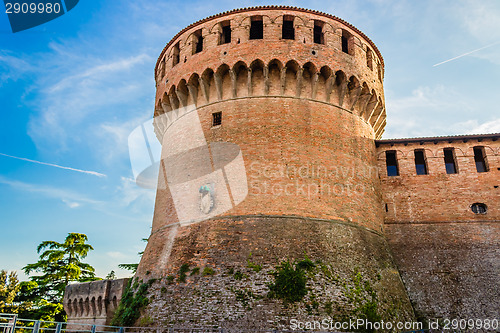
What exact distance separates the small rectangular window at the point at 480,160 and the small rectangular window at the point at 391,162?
133 inches

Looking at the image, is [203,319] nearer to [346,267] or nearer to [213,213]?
[213,213]

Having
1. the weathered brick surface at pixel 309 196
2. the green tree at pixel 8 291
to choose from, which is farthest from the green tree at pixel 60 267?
the weathered brick surface at pixel 309 196

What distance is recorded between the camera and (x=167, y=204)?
1485cm

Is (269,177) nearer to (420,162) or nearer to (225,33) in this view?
(225,33)

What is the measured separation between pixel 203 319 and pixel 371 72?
40.5 ft

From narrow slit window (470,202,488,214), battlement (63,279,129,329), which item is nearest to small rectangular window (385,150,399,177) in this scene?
narrow slit window (470,202,488,214)

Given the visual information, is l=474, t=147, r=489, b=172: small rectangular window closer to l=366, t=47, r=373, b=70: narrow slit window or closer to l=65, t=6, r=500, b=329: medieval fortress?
l=65, t=6, r=500, b=329: medieval fortress

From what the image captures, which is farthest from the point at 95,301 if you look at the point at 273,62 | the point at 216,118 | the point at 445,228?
the point at 445,228

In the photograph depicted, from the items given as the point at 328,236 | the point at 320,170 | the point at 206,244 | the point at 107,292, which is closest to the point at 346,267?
the point at 328,236

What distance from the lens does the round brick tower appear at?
11.4 meters

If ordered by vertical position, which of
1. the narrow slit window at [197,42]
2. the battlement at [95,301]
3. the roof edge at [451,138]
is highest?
the narrow slit window at [197,42]

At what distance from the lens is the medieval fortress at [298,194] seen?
11625 mm

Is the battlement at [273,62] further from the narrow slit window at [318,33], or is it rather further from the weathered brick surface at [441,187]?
the weathered brick surface at [441,187]

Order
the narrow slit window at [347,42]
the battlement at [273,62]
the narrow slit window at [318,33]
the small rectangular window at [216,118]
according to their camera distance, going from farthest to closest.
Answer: the narrow slit window at [347,42], the narrow slit window at [318,33], the small rectangular window at [216,118], the battlement at [273,62]
